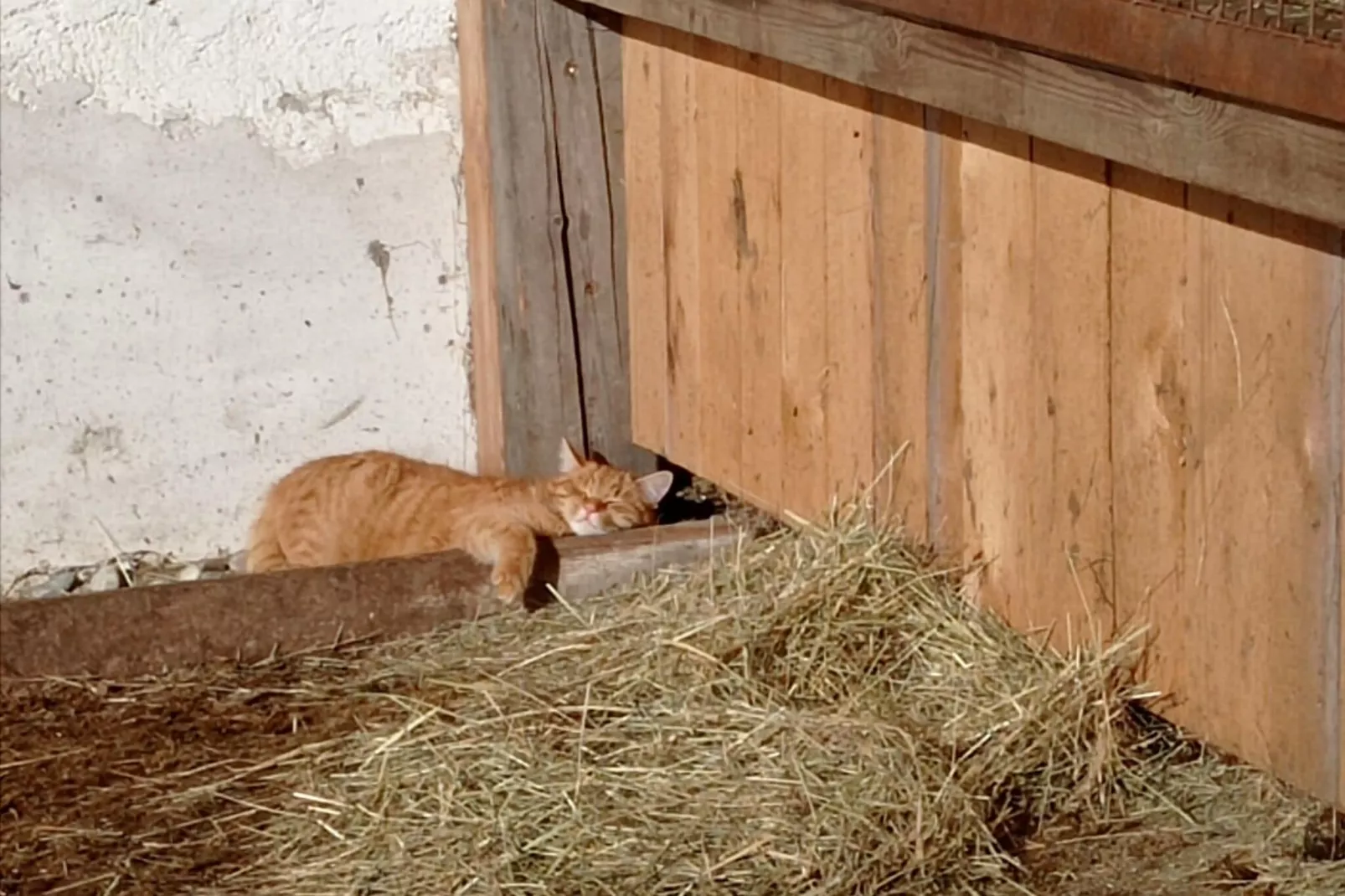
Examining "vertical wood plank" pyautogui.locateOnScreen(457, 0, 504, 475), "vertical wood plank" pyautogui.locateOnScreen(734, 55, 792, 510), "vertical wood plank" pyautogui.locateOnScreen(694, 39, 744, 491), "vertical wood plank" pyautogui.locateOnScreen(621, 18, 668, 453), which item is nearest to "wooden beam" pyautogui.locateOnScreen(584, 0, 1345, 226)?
"vertical wood plank" pyautogui.locateOnScreen(734, 55, 792, 510)

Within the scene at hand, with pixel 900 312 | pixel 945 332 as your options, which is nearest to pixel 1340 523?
pixel 945 332

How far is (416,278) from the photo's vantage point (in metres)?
6.36

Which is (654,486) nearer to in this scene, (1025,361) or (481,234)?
(481,234)

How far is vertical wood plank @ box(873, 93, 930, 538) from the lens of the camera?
15.6 ft

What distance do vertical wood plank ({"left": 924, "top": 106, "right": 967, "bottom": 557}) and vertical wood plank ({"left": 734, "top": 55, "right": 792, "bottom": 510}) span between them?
0.64 m

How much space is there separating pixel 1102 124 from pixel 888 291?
1.20 metres

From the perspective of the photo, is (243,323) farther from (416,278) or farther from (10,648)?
(10,648)

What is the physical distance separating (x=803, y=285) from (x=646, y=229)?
0.91 meters

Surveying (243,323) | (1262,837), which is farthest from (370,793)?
(243,323)

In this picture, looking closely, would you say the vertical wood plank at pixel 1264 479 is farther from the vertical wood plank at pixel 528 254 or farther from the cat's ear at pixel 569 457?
the vertical wood plank at pixel 528 254

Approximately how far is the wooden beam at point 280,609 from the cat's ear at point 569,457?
0.32m

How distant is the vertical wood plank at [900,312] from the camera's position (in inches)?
187

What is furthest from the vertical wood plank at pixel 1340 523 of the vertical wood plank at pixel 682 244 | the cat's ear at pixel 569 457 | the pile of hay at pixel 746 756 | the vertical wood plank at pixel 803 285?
the cat's ear at pixel 569 457

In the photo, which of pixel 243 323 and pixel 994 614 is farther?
pixel 243 323
